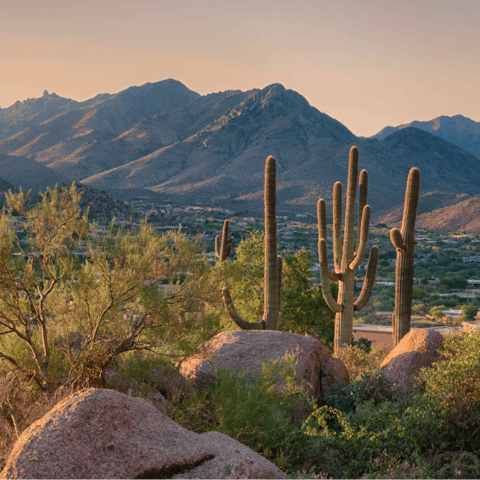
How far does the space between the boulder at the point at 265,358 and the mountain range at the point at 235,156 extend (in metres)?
87.3

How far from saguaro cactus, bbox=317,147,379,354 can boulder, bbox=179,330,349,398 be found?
3.98 m

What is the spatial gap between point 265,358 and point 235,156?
134m

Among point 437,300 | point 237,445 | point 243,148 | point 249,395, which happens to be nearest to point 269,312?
point 249,395

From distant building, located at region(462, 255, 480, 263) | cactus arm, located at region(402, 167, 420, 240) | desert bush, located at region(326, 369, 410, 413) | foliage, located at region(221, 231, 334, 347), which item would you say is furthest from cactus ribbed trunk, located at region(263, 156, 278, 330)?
distant building, located at region(462, 255, 480, 263)

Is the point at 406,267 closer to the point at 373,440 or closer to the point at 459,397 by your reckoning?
the point at 459,397

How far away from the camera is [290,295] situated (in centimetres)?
1669

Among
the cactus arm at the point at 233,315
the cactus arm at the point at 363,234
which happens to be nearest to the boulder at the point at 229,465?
the cactus arm at the point at 233,315

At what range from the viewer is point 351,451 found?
557 centimetres

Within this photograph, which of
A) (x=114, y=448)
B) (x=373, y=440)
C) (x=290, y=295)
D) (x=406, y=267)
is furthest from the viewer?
(x=290, y=295)

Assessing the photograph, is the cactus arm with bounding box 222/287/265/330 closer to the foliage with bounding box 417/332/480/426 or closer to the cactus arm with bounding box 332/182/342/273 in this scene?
the cactus arm with bounding box 332/182/342/273

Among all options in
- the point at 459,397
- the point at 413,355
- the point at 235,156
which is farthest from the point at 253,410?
the point at 235,156

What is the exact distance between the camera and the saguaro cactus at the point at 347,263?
12.5 meters

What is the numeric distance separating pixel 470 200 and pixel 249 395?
94.3 m

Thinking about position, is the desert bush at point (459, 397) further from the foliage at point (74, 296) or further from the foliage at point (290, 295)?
the foliage at point (290, 295)
